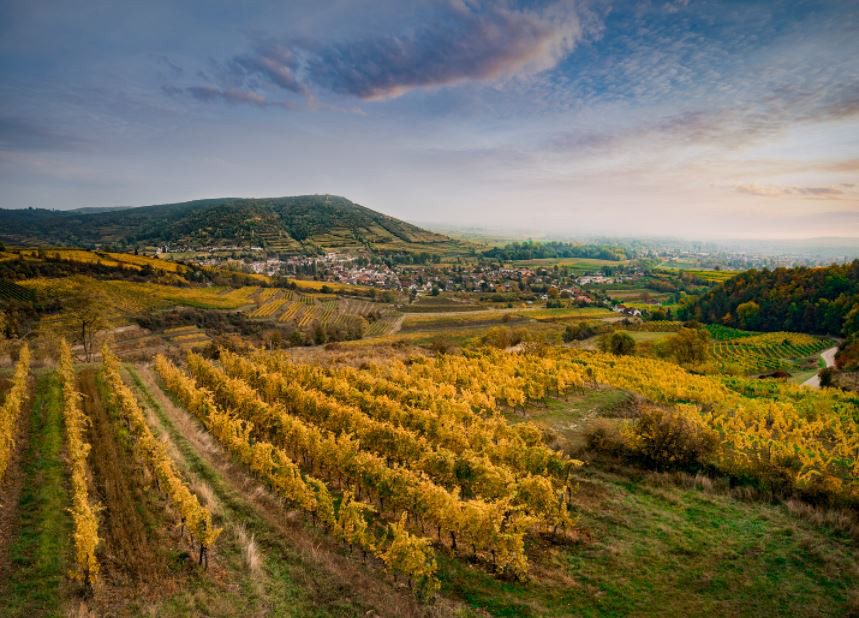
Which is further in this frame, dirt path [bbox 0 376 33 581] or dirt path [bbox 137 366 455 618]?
dirt path [bbox 0 376 33 581]

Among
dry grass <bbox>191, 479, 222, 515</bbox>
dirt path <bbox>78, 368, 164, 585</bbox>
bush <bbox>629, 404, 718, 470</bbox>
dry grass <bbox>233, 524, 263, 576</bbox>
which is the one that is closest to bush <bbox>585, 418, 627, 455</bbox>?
bush <bbox>629, 404, 718, 470</bbox>

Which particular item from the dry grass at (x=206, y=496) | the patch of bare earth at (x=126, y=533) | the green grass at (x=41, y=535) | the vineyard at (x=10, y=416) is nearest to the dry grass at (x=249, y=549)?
the dry grass at (x=206, y=496)

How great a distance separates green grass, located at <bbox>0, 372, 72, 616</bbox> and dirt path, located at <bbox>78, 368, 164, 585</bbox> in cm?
109

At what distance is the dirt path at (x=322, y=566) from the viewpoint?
11.9 meters

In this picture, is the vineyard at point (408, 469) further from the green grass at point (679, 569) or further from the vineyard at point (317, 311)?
the vineyard at point (317, 311)

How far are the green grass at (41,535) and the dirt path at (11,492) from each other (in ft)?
0.50

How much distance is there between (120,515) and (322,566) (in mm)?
8317

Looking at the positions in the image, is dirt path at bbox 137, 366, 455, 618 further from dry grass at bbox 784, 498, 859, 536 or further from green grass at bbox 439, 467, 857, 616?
dry grass at bbox 784, 498, 859, 536

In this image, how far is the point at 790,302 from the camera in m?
90.9

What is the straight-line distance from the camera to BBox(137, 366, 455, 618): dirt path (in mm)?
11906

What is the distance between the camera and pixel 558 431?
96.0 feet

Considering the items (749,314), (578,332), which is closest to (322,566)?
(578,332)

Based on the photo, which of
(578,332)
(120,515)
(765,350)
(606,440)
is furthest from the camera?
(578,332)

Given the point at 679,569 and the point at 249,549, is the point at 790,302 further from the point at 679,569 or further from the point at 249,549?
the point at 249,549
